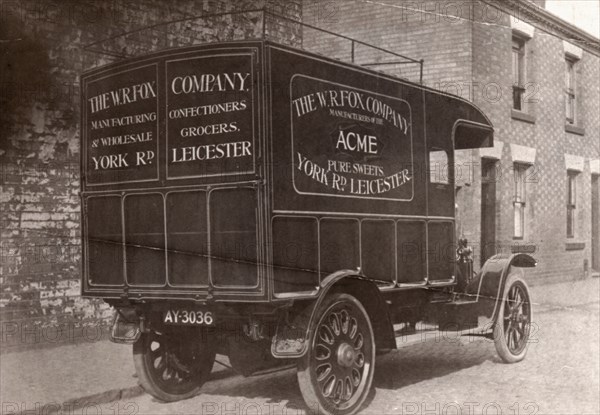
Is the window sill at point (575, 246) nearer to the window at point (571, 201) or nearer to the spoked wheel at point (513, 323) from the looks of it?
the window at point (571, 201)

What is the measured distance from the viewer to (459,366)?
780 cm

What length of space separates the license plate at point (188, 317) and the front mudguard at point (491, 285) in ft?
11.1

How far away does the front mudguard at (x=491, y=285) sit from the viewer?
7.69 metres

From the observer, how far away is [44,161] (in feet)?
27.2

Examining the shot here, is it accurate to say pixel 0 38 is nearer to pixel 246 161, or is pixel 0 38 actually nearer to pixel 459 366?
pixel 246 161

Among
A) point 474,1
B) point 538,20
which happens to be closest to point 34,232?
point 474,1

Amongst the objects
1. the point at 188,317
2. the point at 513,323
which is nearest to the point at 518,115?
the point at 513,323

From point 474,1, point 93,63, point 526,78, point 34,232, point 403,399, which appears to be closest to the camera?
point 403,399

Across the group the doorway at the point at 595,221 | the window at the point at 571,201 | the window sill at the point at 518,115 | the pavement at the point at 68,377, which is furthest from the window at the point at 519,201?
the pavement at the point at 68,377

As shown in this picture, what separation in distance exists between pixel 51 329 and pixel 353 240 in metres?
4.22

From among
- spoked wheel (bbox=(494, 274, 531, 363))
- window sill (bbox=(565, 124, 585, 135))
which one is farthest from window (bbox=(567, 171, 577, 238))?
spoked wheel (bbox=(494, 274, 531, 363))

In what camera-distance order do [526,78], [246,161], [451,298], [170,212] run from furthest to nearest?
1. [526,78]
2. [451,298]
3. [170,212]
4. [246,161]

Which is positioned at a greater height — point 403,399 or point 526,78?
point 526,78

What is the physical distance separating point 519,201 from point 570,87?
240 cm
